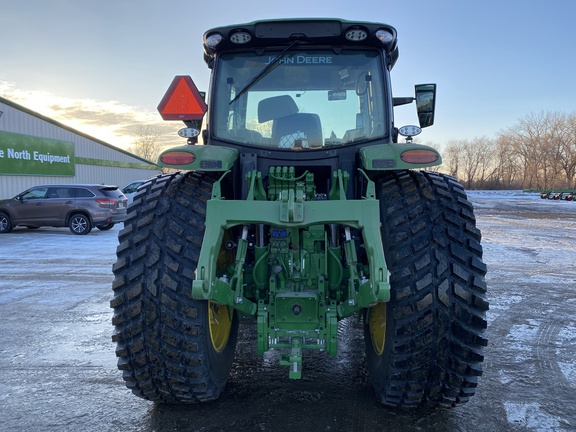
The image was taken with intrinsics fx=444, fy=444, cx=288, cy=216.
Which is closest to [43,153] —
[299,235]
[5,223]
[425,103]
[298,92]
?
[5,223]

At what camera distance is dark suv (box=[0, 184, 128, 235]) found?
14055 mm

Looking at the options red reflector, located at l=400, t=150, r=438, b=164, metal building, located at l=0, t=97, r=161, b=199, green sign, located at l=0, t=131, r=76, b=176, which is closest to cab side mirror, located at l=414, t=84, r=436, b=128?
red reflector, located at l=400, t=150, r=438, b=164

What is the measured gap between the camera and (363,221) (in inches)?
105

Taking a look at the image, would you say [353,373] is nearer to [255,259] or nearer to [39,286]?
[255,259]

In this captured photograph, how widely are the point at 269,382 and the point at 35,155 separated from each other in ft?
66.0

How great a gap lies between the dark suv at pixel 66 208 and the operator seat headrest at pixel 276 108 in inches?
472

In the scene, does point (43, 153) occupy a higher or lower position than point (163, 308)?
higher

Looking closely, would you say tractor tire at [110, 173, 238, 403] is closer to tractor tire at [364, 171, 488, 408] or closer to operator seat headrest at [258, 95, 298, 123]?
operator seat headrest at [258, 95, 298, 123]

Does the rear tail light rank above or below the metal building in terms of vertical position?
below

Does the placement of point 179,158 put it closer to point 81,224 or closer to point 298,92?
point 298,92

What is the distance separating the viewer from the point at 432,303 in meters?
2.62

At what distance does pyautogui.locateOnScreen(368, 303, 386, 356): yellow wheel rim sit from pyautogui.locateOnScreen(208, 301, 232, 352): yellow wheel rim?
109 cm

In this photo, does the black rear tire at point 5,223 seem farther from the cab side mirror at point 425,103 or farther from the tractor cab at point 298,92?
the cab side mirror at point 425,103

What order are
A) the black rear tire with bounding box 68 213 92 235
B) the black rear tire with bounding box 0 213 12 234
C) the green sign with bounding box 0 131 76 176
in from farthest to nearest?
1. the green sign with bounding box 0 131 76 176
2. the black rear tire with bounding box 0 213 12 234
3. the black rear tire with bounding box 68 213 92 235
